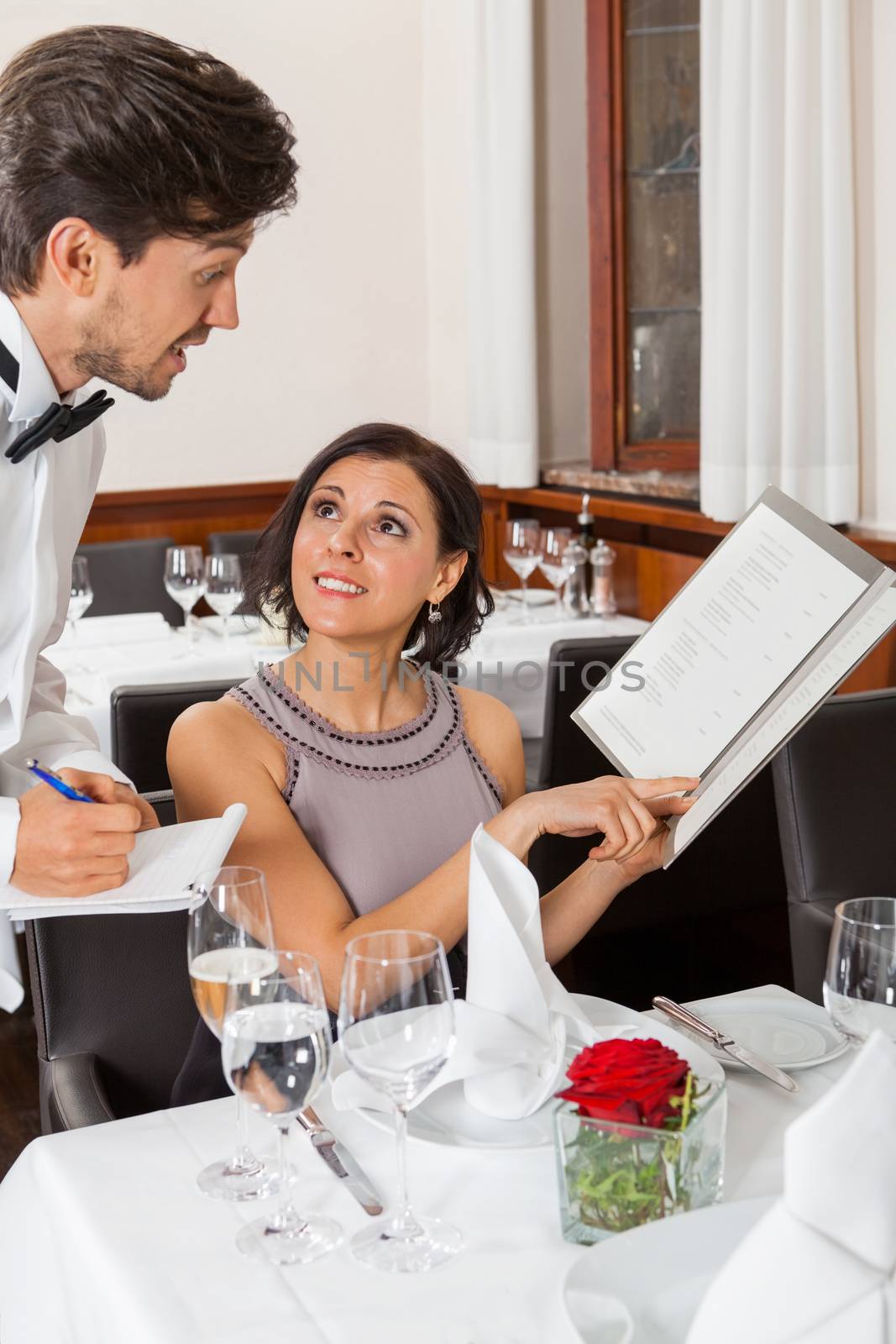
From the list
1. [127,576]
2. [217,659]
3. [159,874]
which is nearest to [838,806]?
[159,874]

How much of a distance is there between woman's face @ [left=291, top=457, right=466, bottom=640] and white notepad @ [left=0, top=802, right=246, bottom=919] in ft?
1.53

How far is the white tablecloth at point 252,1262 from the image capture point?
3.09 ft

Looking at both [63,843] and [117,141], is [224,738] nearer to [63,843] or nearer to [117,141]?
[63,843]

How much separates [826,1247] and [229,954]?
53 centimetres

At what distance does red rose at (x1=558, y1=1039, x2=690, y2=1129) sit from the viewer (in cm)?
99

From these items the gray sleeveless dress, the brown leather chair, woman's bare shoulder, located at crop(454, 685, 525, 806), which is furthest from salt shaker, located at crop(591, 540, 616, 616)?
the gray sleeveless dress

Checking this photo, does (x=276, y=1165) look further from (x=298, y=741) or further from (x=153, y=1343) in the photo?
(x=298, y=741)

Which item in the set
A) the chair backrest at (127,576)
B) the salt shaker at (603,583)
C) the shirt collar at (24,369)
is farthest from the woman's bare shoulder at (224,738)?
the chair backrest at (127,576)

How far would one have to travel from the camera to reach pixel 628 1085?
1.00m

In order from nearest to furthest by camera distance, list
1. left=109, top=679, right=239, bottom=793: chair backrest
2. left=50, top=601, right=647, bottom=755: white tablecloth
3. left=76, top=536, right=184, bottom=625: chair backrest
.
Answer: left=109, top=679, right=239, bottom=793: chair backrest, left=50, top=601, right=647, bottom=755: white tablecloth, left=76, top=536, right=184, bottom=625: chair backrest

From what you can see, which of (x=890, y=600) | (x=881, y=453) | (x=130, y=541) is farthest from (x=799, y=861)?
(x=130, y=541)

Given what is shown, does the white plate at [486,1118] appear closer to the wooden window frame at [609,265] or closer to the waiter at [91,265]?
the waiter at [91,265]

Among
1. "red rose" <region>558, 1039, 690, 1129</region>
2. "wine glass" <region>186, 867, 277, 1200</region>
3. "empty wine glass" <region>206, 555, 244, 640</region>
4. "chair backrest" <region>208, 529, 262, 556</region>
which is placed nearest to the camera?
"red rose" <region>558, 1039, 690, 1129</region>

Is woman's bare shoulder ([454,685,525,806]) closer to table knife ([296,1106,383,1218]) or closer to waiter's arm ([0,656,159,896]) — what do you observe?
waiter's arm ([0,656,159,896])
